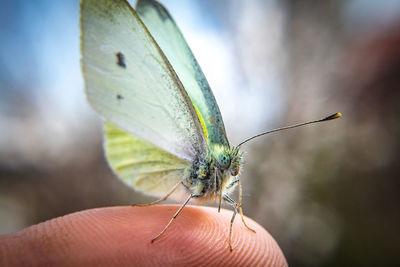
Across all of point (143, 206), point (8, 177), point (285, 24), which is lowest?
point (8, 177)

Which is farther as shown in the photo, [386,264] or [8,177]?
[8,177]

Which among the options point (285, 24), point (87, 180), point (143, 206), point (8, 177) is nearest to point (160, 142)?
point (143, 206)

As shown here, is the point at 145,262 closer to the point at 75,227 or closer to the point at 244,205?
the point at 75,227

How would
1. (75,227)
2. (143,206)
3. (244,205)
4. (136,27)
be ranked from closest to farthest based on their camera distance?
(136,27) < (75,227) < (143,206) < (244,205)

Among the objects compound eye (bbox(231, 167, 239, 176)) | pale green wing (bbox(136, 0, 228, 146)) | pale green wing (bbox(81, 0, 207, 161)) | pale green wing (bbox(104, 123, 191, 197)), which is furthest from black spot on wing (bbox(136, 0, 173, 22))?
compound eye (bbox(231, 167, 239, 176))

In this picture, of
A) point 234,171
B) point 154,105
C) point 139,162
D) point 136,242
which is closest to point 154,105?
point 154,105

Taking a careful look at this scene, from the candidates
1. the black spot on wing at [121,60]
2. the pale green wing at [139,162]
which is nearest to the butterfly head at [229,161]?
the pale green wing at [139,162]

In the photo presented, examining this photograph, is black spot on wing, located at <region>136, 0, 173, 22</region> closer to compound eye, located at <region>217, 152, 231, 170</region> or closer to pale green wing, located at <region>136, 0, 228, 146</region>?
pale green wing, located at <region>136, 0, 228, 146</region>

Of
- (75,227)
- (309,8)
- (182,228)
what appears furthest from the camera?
(309,8)
